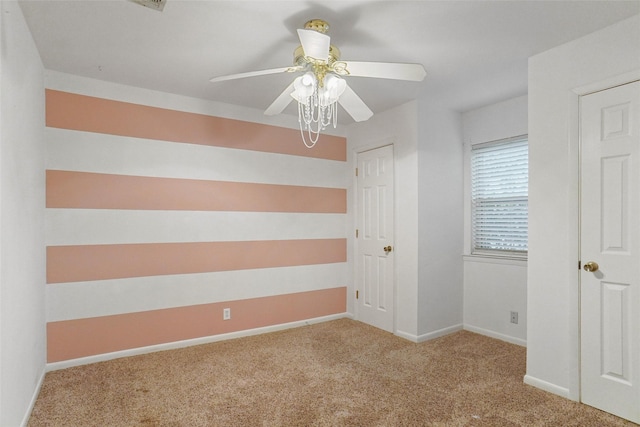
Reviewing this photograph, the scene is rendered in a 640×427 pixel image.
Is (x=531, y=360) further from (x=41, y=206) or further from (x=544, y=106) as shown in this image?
(x=41, y=206)

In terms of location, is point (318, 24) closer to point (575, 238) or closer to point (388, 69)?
point (388, 69)

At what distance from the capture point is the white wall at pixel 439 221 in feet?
11.6

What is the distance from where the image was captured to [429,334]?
3578 millimetres

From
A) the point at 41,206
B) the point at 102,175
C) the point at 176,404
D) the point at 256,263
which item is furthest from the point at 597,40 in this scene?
the point at 41,206

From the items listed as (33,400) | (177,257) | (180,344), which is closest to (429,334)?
(180,344)

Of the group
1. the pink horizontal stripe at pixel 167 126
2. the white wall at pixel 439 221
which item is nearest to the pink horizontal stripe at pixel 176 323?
the white wall at pixel 439 221

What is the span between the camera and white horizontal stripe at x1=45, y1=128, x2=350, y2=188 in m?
2.92

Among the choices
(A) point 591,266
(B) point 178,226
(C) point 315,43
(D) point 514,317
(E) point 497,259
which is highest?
(C) point 315,43

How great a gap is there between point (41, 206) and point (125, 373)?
4.67 ft

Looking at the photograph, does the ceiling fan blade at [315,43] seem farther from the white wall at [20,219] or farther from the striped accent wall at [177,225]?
the striped accent wall at [177,225]

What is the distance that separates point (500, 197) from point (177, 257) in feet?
10.6

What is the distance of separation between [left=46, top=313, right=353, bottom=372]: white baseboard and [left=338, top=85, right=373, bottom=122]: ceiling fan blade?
2431mm

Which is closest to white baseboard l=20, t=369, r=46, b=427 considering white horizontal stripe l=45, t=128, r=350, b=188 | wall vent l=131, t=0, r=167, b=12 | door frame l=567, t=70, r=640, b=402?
white horizontal stripe l=45, t=128, r=350, b=188

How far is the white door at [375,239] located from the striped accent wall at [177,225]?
1.00 ft
